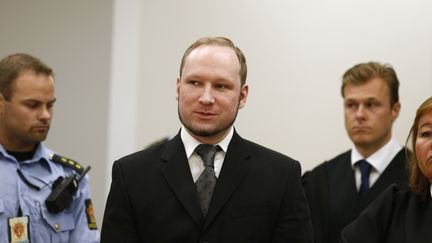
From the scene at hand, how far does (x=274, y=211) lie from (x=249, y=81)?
1.86 m

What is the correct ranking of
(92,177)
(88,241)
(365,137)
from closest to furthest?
(88,241) < (365,137) < (92,177)

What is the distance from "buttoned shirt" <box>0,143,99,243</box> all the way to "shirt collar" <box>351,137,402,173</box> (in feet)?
4.36

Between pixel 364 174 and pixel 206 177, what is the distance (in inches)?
55.4

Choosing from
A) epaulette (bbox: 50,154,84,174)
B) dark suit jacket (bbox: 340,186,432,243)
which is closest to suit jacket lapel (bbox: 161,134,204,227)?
dark suit jacket (bbox: 340,186,432,243)

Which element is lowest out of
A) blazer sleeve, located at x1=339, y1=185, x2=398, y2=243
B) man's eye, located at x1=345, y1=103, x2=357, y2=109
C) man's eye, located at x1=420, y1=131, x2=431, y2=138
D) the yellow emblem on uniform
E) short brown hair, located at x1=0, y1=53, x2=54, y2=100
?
the yellow emblem on uniform

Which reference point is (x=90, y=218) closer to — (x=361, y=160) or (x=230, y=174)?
(x=230, y=174)

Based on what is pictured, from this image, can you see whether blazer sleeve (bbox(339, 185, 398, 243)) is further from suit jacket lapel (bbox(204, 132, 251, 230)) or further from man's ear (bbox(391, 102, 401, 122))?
man's ear (bbox(391, 102, 401, 122))

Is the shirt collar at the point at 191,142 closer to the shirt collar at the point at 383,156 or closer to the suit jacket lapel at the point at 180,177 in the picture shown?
the suit jacket lapel at the point at 180,177

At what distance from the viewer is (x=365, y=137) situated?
2.95 metres

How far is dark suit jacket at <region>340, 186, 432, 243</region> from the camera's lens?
200cm

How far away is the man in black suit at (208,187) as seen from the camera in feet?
5.57

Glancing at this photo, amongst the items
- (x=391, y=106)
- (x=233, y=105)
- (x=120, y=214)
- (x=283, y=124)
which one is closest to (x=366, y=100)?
(x=391, y=106)

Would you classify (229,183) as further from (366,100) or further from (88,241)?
(366,100)

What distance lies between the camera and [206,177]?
1763mm
